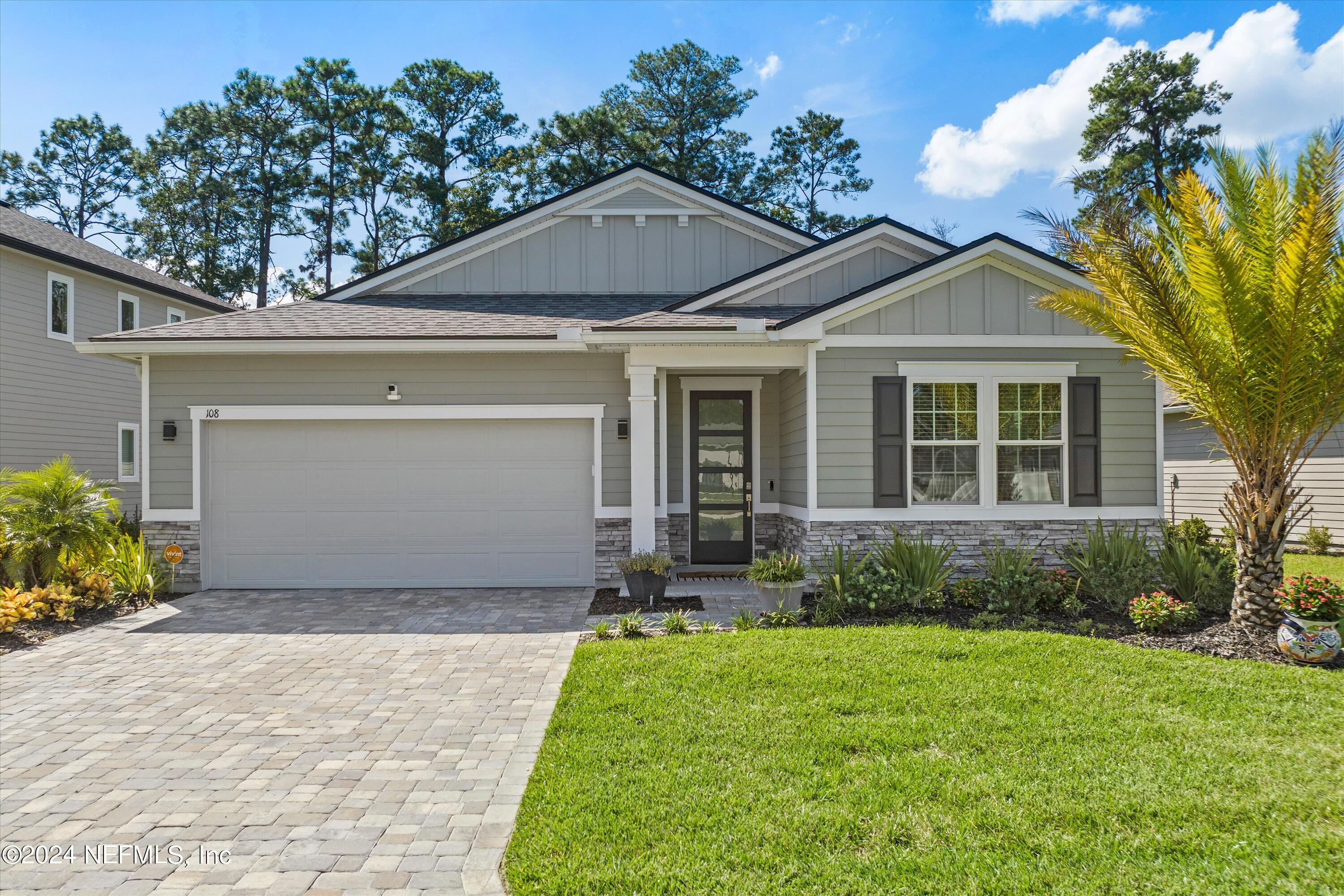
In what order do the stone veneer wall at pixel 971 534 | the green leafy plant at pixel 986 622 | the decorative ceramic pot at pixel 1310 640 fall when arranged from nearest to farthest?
the decorative ceramic pot at pixel 1310 640 → the green leafy plant at pixel 986 622 → the stone veneer wall at pixel 971 534

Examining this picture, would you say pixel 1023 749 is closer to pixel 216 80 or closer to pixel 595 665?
pixel 595 665

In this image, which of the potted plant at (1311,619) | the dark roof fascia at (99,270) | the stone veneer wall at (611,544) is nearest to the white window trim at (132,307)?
the dark roof fascia at (99,270)

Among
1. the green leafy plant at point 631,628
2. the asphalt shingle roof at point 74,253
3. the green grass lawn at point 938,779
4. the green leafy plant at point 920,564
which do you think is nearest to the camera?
the green grass lawn at point 938,779

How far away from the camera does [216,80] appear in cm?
2619

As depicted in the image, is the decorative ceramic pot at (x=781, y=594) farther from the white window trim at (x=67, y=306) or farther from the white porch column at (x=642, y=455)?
the white window trim at (x=67, y=306)

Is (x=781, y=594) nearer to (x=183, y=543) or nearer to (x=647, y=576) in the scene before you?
(x=647, y=576)

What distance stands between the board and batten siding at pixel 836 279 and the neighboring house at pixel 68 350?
35.5ft

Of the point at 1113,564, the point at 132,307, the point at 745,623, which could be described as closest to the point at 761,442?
the point at 745,623

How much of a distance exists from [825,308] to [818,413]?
115 centimetres

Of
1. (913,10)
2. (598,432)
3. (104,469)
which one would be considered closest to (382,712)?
(598,432)

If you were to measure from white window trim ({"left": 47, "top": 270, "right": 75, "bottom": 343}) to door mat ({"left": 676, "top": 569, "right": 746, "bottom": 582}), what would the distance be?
41.8 ft

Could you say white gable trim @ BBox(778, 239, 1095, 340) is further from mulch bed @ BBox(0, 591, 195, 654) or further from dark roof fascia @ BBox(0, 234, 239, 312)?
dark roof fascia @ BBox(0, 234, 239, 312)

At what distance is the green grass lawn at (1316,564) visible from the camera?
9875 mm

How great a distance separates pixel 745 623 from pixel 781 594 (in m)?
0.67
